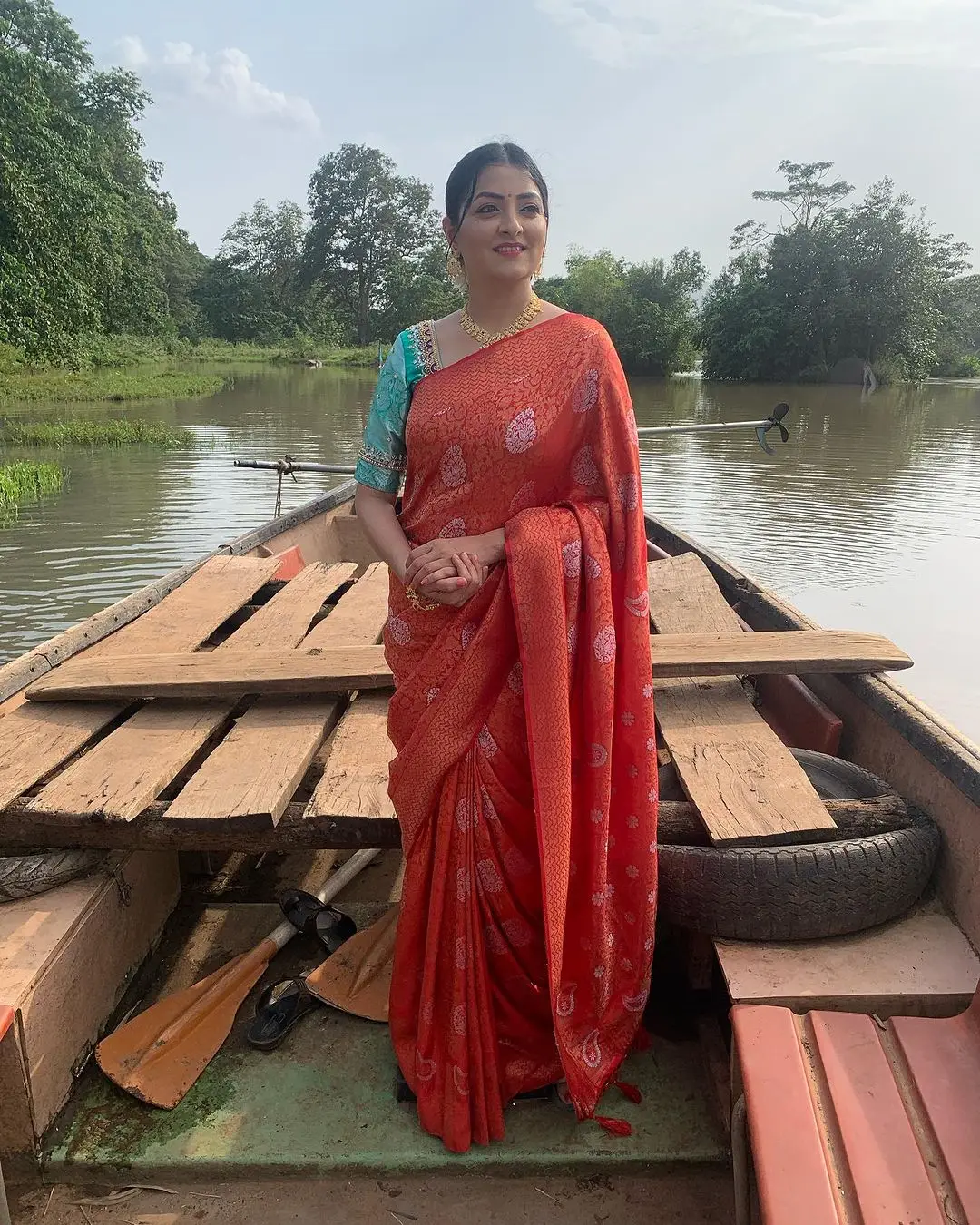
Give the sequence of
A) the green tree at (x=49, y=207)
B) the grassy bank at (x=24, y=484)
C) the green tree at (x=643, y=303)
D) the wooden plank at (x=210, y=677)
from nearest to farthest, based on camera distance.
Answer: the wooden plank at (x=210, y=677)
the grassy bank at (x=24, y=484)
the green tree at (x=49, y=207)
the green tree at (x=643, y=303)

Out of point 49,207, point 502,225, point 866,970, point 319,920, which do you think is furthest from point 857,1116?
point 49,207

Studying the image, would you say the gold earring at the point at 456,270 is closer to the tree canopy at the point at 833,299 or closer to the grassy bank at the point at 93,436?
the grassy bank at the point at 93,436

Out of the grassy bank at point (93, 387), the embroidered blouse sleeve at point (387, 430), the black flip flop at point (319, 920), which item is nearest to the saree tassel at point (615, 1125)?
the black flip flop at point (319, 920)

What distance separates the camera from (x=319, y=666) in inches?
104

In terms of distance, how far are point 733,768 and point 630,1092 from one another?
0.79 metres

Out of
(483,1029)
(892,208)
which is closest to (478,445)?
(483,1029)

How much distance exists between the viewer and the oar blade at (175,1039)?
73.9 inches

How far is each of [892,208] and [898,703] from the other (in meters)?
41.5

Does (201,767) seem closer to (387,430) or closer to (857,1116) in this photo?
(387,430)

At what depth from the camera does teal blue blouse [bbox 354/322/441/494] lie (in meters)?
1.74

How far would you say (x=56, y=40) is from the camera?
22.6 metres

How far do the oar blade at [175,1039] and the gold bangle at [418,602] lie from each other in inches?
43.9

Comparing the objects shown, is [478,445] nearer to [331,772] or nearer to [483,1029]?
[331,772]

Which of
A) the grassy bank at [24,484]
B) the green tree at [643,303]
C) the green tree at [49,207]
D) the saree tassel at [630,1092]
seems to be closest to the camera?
the saree tassel at [630,1092]
